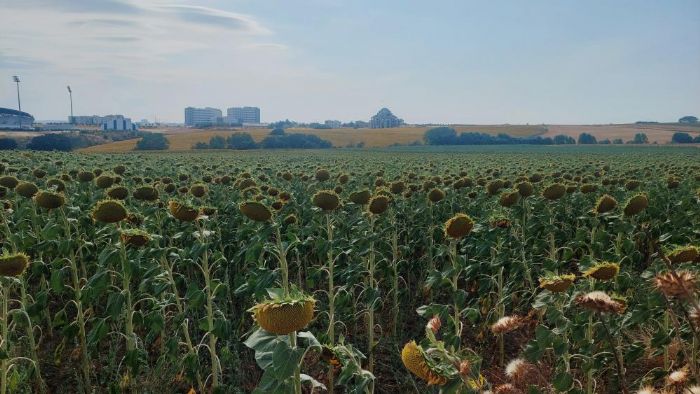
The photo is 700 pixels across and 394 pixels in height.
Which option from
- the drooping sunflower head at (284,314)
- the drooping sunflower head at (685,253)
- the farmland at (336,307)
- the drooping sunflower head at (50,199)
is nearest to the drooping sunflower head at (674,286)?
the farmland at (336,307)

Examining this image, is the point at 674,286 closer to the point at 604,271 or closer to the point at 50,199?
the point at 604,271

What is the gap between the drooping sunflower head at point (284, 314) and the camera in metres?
2.07

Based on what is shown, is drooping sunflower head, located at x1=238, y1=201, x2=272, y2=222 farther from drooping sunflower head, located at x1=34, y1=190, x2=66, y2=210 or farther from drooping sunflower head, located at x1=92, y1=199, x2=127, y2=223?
drooping sunflower head, located at x1=34, y1=190, x2=66, y2=210

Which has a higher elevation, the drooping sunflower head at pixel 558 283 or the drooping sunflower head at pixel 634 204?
the drooping sunflower head at pixel 634 204

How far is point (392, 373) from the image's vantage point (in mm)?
5363

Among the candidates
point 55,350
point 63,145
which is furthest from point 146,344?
point 63,145

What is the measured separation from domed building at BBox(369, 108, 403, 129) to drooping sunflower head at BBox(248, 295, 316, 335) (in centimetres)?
18114

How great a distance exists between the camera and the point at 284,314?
2078 mm

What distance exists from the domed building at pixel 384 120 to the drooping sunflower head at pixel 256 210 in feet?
587

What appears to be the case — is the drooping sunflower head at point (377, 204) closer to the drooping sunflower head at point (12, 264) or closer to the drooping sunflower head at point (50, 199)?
the drooping sunflower head at point (50, 199)

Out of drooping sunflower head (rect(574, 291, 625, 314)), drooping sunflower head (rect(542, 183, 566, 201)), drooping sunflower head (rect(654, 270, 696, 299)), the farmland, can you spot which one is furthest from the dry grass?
drooping sunflower head (rect(654, 270, 696, 299))

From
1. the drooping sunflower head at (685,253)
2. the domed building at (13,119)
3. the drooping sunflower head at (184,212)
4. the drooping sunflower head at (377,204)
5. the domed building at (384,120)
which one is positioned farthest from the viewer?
the domed building at (384,120)

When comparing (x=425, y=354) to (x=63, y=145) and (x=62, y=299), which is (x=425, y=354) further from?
(x=63, y=145)

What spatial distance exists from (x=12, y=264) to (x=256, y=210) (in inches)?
67.5
